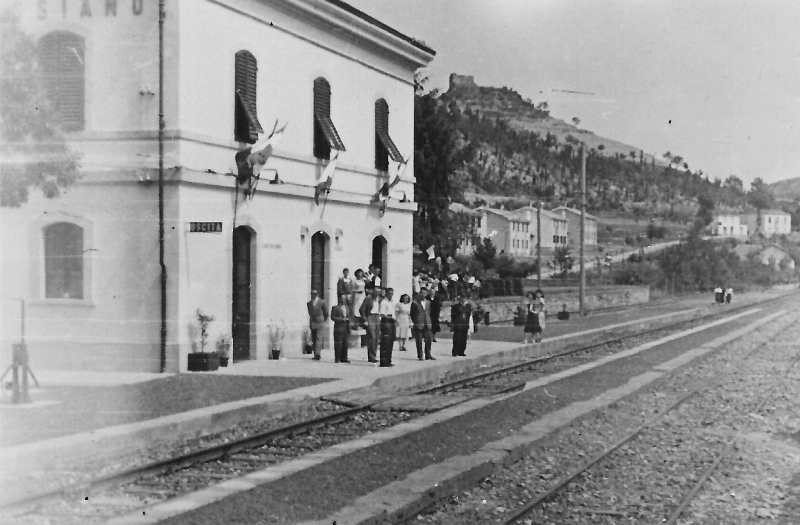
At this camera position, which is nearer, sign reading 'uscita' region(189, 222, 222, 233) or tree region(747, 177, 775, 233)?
sign reading 'uscita' region(189, 222, 222, 233)

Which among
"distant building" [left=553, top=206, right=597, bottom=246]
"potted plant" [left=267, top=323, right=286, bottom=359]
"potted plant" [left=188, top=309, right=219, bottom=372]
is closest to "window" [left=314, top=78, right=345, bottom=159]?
"potted plant" [left=267, top=323, right=286, bottom=359]

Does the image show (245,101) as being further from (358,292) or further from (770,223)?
(770,223)

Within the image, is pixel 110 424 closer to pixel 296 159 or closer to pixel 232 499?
pixel 232 499

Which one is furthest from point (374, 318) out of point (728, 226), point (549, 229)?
point (728, 226)

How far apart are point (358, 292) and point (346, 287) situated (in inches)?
37.4

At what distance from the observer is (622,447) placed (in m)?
12.6

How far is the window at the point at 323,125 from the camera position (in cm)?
2314

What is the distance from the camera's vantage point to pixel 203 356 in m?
18.0

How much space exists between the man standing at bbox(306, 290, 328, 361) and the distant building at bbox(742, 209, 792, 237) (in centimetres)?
4665

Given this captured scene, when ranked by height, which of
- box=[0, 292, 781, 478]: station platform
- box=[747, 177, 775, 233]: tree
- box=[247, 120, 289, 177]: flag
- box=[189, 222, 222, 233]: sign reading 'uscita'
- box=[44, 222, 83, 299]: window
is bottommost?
box=[0, 292, 781, 478]: station platform

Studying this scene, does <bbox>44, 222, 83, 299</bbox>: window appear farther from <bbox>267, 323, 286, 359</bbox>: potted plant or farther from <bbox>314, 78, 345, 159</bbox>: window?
<bbox>314, 78, 345, 159</bbox>: window

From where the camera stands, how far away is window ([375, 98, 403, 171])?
2653 cm

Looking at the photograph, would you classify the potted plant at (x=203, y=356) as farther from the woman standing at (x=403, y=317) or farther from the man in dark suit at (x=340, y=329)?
the woman standing at (x=403, y=317)

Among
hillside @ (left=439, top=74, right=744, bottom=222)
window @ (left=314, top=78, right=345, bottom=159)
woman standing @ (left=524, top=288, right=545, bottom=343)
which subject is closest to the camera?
window @ (left=314, top=78, right=345, bottom=159)
